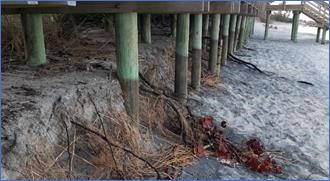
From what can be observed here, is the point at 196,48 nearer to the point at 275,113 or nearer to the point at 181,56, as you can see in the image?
the point at 181,56

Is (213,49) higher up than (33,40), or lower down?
lower down

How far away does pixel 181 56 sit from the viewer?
22.7ft

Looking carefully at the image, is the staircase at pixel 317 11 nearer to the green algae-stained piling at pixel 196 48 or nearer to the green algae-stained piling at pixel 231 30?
the green algae-stained piling at pixel 231 30

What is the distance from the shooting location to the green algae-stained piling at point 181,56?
670 centimetres

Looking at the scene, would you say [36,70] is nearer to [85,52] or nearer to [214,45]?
[85,52]

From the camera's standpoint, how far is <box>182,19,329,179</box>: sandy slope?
198 inches

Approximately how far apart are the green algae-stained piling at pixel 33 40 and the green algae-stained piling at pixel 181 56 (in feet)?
6.82

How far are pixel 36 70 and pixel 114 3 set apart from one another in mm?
1516

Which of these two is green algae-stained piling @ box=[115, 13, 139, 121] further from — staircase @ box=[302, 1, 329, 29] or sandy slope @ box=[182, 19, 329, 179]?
staircase @ box=[302, 1, 329, 29]

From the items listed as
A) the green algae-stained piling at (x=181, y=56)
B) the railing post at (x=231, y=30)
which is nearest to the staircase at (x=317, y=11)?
the railing post at (x=231, y=30)

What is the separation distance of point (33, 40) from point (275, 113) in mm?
3989

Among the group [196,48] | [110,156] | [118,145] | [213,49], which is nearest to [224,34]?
[213,49]

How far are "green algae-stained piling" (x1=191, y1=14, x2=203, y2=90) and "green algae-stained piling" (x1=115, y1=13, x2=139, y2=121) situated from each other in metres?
2.60

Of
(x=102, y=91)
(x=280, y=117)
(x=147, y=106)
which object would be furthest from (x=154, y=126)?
(x=280, y=117)
